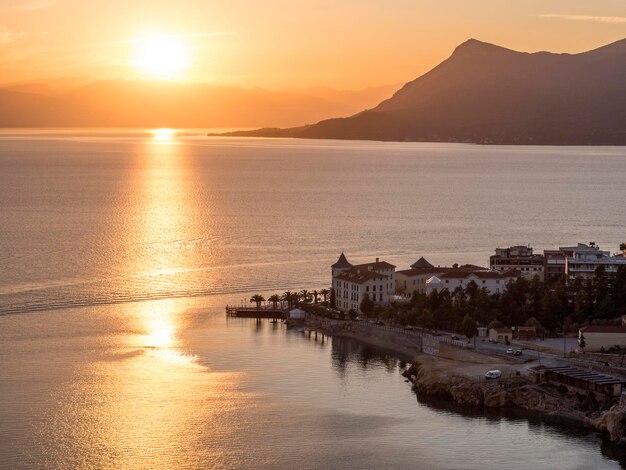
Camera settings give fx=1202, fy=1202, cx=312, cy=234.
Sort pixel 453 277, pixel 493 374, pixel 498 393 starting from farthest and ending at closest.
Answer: pixel 453 277
pixel 493 374
pixel 498 393

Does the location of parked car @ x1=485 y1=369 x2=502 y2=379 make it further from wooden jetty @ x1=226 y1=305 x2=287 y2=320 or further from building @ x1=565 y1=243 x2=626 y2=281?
building @ x1=565 y1=243 x2=626 y2=281

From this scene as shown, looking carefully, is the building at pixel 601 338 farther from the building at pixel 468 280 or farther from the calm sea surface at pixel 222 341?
the building at pixel 468 280

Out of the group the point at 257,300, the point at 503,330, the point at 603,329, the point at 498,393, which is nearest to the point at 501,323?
the point at 503,330

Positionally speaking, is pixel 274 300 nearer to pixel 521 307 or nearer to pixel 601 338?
pixel 521 307

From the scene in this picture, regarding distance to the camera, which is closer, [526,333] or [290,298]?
[526,333]

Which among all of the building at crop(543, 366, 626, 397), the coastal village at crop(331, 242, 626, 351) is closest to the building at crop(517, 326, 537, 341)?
the coastal village at crop(331, 242, 626, 351)

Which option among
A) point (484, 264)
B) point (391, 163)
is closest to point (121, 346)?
point (484, 264)
